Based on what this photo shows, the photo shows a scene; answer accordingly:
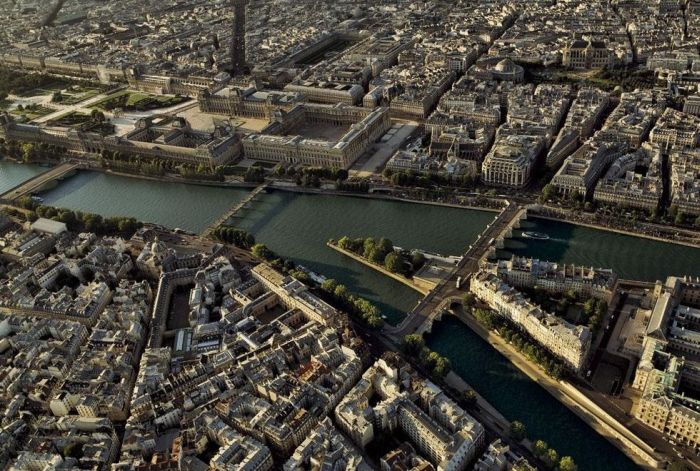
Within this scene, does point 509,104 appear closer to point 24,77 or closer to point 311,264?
point 311,264

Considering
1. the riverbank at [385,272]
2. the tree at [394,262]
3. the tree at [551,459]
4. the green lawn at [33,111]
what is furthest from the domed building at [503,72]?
the tree at [551,459]

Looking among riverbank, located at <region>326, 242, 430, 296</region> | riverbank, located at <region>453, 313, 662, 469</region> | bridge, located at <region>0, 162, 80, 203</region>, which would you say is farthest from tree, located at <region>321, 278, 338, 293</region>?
bridge, located at <region>0, 162, 80, 203</region>

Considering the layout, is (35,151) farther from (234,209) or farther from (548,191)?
(548,191)

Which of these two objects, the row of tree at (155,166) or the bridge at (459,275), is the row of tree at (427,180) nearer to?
the bridge at (459,275)

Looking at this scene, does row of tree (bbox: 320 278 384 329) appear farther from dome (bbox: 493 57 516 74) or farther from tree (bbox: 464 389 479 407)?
dome (bbox: 493 57 516 74)

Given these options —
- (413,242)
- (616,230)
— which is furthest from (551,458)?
(616,230)
